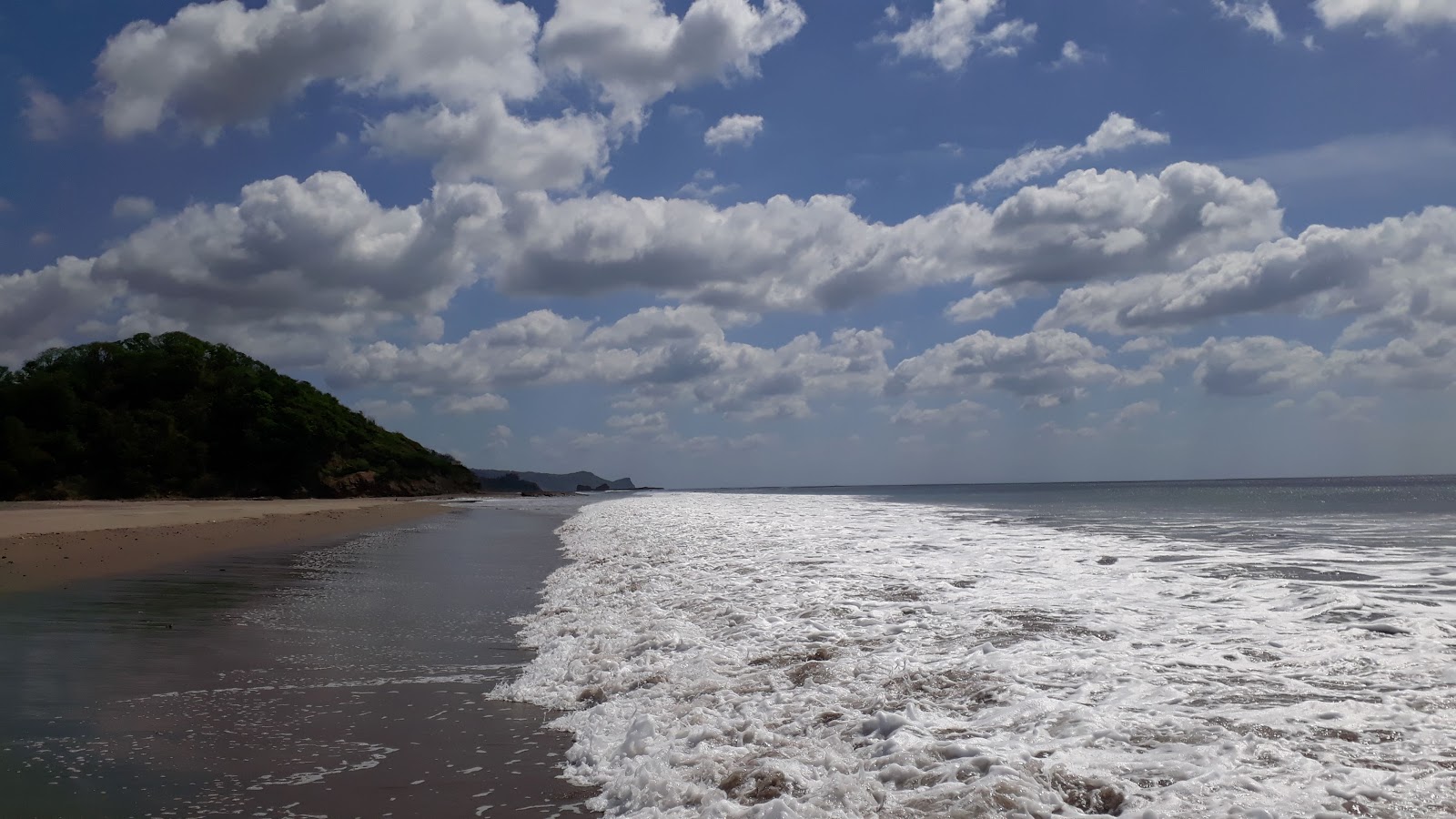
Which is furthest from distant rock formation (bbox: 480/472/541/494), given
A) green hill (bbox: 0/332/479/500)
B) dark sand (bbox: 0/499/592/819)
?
dark sand (bbox: 0/499/592/819)

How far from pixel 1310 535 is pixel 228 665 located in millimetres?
19304

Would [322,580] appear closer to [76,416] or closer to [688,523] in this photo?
[688,523]

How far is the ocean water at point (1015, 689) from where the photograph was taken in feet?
13.1

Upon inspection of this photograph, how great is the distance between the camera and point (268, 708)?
5.75 metres

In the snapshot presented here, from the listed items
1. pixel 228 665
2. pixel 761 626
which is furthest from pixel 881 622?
pixel 228 665

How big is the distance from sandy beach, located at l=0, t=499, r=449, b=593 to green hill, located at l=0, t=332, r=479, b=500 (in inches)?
1513

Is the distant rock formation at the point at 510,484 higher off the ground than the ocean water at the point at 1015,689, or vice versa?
the ocean water at the point at 1015,689

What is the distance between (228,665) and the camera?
7078 millimetres

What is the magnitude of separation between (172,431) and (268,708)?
240 feet

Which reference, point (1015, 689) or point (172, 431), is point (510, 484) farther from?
point (1015, 689)

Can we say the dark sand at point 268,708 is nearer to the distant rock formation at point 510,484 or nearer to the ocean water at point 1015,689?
the ocean water at point 1015,689

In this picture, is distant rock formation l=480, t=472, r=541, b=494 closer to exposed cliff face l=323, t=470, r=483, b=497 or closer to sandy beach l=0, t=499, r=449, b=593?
exposed cliff face l=323, t=470, r=483, b=497

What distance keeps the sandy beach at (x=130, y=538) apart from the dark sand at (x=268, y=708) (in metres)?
2.64

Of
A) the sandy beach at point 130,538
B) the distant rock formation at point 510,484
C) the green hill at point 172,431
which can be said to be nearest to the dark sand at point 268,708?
the sandy beach at point 130,538
